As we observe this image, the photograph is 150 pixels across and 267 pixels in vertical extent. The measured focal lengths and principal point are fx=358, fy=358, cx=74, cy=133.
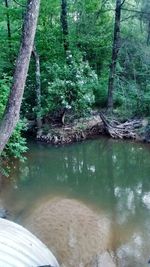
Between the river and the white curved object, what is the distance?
1.30 m

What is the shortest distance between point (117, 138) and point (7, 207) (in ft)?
23.8

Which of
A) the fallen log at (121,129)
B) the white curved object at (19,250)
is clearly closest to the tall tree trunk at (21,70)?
the white curved object at (19,250)

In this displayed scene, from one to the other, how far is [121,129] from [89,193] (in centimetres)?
562

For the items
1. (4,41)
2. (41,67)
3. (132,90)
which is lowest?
(132,90)

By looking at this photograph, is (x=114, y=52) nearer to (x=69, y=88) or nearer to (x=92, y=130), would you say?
(x=69, y=88)

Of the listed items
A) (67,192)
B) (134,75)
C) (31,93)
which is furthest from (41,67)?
(67,192)

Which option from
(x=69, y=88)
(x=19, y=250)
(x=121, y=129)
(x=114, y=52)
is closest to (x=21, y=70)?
(x=19, y=250)

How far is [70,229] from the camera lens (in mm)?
8180

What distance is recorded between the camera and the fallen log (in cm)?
1525

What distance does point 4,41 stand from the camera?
1616cm

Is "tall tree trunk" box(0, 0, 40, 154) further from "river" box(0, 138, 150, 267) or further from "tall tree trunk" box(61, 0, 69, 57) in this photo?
Answer: "tall tree trunk" box(61, 0, 69, 57)

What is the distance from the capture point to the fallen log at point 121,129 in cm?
Answer: 1525

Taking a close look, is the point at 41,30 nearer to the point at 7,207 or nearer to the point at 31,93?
the point at 31,93

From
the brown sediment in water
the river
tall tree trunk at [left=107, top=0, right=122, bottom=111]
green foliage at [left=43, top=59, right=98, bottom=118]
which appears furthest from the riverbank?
the brown sediment in water
